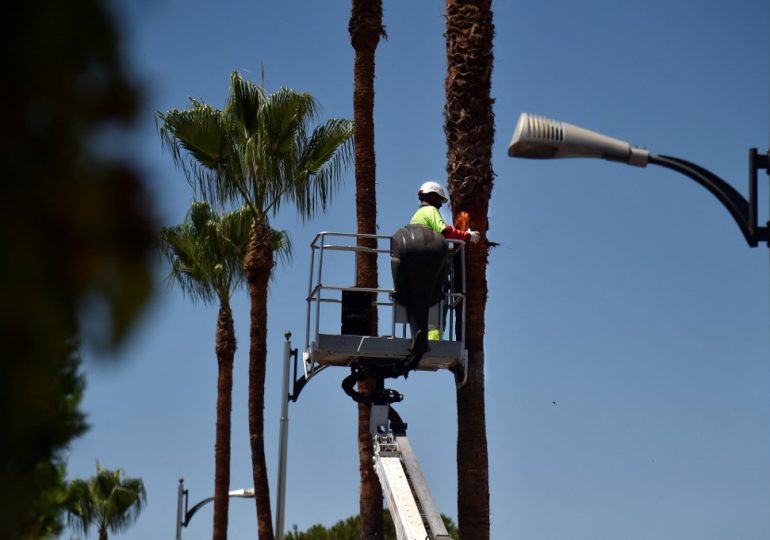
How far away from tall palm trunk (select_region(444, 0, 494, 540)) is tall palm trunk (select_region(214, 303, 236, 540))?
16.8 metres

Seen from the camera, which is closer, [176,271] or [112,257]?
[112,257]

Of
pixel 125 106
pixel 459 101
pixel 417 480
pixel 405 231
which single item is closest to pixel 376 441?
pixel 417 480

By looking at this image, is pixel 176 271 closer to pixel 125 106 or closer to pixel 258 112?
pixel 258 112

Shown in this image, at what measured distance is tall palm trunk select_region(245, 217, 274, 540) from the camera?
83.9ft

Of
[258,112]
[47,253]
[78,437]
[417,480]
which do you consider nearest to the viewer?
[47,253]

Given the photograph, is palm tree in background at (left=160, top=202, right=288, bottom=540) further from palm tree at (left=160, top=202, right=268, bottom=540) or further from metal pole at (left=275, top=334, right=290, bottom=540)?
metal pole at (left=275, top=334, right=290, bottom=540)

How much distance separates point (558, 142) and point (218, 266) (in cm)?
2275

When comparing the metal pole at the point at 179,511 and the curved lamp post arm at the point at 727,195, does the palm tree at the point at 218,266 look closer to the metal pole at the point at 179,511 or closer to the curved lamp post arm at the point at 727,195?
the metal pole at the point at 179,511

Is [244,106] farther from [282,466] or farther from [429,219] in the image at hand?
[429,219]

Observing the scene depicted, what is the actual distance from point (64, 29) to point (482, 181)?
11.6 meters

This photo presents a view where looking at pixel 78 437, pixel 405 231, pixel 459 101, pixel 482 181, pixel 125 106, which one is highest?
pixel 459 101

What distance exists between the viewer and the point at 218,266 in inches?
1166

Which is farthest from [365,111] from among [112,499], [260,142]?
[112,499]

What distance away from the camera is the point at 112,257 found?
2.50 metres
